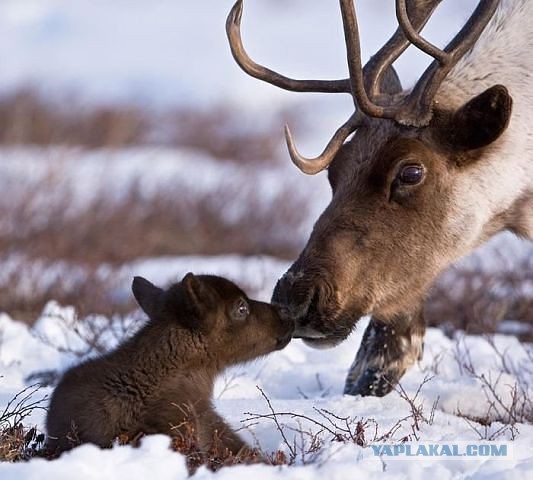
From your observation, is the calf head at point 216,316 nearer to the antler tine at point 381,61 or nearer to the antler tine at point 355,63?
the antler tine at point 355,63

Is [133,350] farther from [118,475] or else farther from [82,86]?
[82,86]

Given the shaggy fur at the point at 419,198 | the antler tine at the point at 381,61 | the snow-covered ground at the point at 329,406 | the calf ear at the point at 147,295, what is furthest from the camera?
the antler tine at the point at 381,61

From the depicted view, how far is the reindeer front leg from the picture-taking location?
22.1ft

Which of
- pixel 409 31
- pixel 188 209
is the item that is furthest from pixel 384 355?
pixel 188 209

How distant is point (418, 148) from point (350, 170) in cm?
31

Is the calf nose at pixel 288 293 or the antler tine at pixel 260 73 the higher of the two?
the antler tine at pixel 260 73

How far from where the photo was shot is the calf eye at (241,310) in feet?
16.7

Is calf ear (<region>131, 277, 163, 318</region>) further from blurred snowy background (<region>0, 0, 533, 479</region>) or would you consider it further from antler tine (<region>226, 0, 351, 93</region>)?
antler tine (<region>226, 0, 351, 93</region>)

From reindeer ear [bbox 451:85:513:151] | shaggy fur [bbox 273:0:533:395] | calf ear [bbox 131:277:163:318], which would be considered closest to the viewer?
calf ear [bbox 131:277:163:318]

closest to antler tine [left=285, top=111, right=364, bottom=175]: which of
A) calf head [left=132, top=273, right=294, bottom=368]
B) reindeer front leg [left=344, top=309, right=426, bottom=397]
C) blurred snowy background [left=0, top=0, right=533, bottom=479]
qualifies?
calf head [left=132, top=273, right=294, bottom=368]

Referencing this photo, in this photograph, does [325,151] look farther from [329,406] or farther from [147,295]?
[147,295]

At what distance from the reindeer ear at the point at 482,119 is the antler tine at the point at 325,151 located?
1.47ft

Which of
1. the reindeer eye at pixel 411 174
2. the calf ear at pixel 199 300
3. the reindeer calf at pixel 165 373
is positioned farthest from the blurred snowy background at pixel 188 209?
the reindeer eye at pixel 411 174

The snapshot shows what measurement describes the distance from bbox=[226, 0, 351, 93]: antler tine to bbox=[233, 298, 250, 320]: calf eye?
50.2 inches
